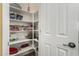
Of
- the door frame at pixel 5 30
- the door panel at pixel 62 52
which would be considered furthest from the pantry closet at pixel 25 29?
the door frame at pixel 5 30

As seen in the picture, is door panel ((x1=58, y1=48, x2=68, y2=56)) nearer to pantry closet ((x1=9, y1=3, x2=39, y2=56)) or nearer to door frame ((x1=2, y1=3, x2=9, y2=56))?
door frame ((x1=2, y1=3, x2=9, y2=56))

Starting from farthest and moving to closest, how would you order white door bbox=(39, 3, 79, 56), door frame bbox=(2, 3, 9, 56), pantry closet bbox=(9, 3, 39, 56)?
1. pantry closet bbox=(9, 3, 39, 56)
2. white door bbox=(39, 3, 79, 56)
3. door frame bbox=(2, 3, 9, 56)

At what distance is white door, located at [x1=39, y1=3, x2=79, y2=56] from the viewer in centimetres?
Answer: 119

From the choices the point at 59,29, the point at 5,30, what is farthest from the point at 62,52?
the point at 5,30

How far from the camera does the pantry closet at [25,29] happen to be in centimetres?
280

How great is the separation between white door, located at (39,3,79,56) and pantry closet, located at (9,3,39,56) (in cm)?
128

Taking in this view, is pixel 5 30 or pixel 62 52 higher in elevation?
pixel 5 30

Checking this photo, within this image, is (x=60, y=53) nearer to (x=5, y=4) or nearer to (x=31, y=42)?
(x=5, y=4)

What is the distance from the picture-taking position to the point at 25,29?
10.4ft

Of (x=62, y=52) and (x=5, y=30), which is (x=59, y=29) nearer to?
(x=62, y=52)

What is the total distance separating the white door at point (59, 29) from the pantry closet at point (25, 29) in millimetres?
1278

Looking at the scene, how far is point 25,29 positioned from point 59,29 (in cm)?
193

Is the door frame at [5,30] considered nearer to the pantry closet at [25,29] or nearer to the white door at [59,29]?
the white door at [59,29]

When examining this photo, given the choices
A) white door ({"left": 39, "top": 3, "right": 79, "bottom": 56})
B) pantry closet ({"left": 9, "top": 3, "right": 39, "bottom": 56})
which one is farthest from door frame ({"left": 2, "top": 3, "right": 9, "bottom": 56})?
pantry closet ({"left": 9, "top": 3, "right": 39, "bottom": 56})
